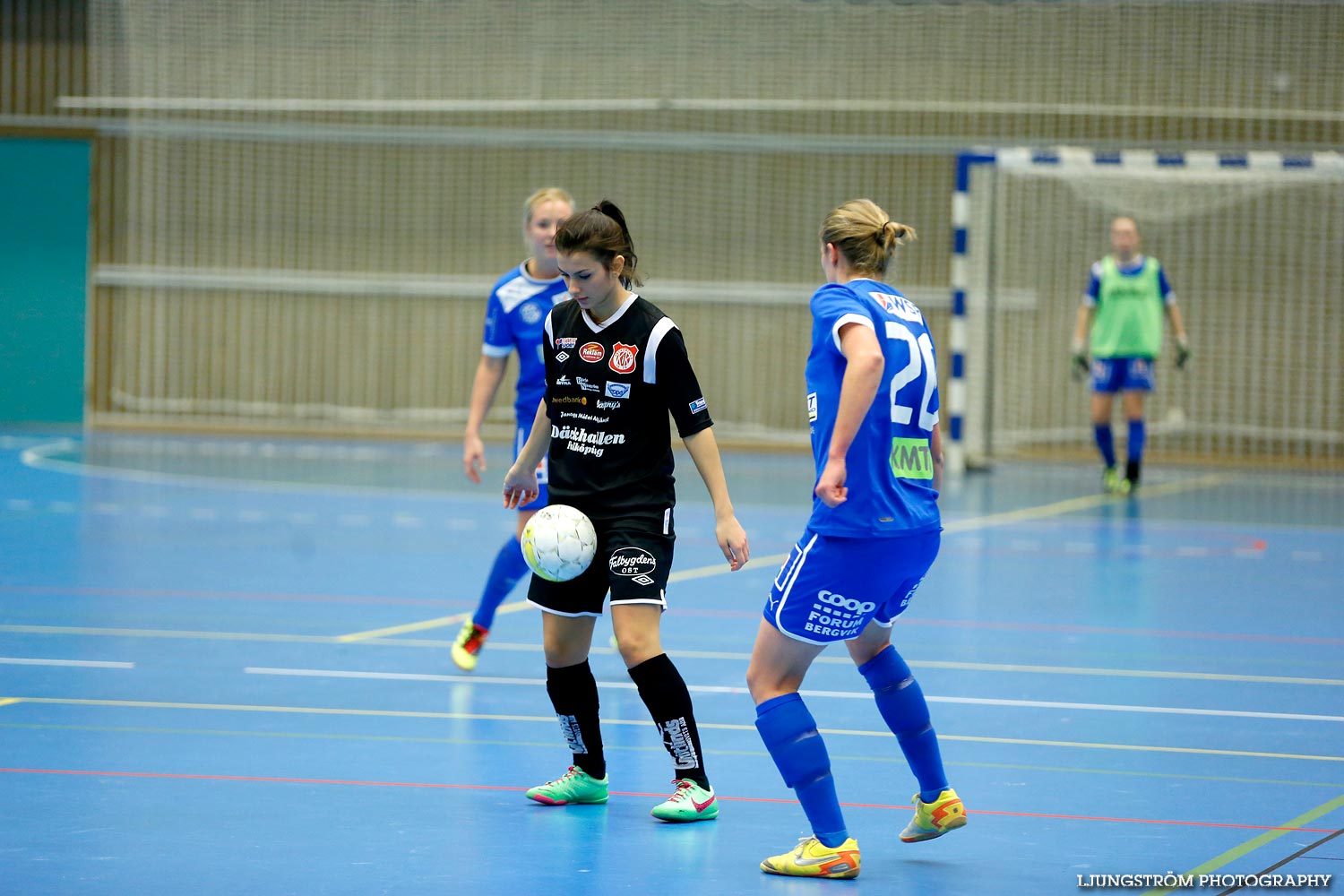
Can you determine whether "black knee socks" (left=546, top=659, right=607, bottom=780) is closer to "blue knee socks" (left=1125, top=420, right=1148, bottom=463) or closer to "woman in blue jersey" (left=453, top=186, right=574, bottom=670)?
"woman in blue jersey" (left=453, top=186, right=574, bottom=670)

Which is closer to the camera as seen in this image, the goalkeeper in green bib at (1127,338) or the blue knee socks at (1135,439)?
the blue knee socks at (1135,439)

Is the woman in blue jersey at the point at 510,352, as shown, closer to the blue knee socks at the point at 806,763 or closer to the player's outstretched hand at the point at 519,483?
the player's outstretched hand at the point at 519,483

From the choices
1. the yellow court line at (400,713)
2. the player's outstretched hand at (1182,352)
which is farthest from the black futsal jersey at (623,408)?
the player's outstretched hand at (1182,352)

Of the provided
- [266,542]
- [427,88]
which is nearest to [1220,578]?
[266,542]

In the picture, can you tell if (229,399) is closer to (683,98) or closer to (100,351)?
(100,351)

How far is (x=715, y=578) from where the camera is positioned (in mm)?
9250

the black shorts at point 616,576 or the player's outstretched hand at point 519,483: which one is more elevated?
the player's outstretched hand at point 519,483

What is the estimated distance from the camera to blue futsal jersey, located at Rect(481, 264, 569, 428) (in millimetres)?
6590

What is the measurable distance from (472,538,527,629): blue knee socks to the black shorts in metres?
2.07

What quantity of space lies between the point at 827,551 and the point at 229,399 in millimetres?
16955

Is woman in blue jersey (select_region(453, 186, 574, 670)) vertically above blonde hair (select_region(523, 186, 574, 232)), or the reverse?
blonde hair (select_region(523, 186, 574, 232))

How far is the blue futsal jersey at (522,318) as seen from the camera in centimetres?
659

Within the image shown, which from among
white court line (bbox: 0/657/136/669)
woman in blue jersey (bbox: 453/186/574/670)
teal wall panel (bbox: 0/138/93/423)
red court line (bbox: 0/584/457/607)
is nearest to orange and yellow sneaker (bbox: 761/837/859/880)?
woman in blue jersey (bbox: 453/186/574/670)

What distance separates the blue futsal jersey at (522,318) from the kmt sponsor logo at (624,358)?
217 cm
